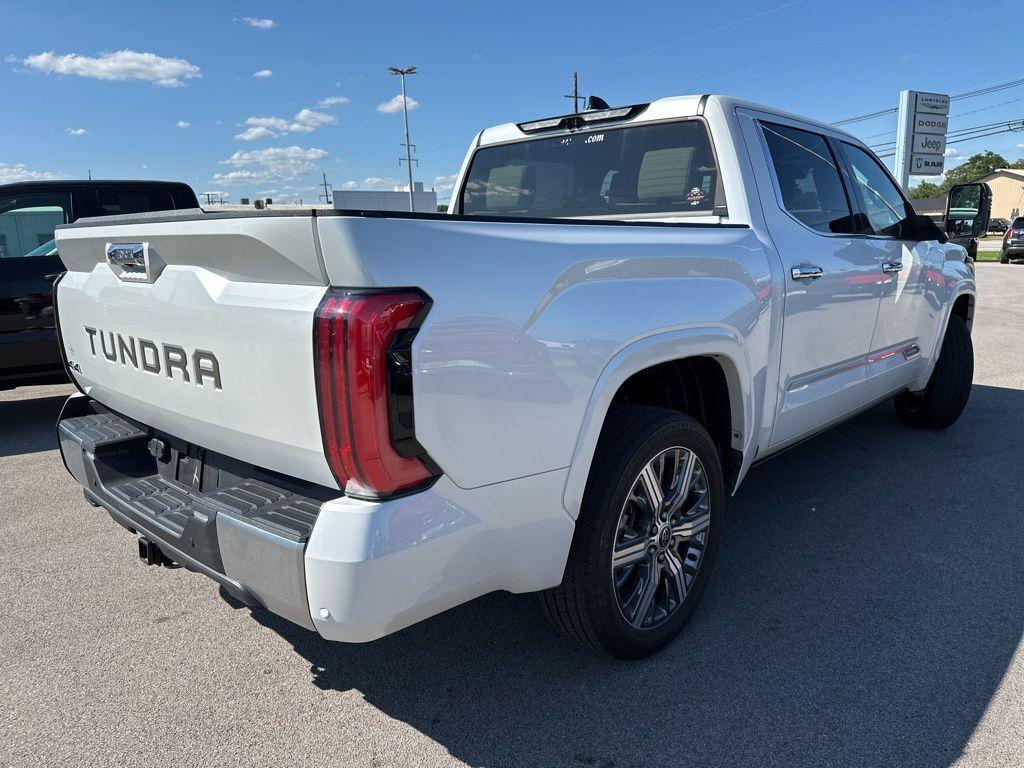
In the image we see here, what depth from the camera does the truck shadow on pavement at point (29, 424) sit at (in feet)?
17.7

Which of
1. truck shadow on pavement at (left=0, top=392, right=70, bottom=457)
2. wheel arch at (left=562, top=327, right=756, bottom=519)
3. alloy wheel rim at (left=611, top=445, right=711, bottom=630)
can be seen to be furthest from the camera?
truck shadow on pavement at (left=0, top=392, right=70, bottom=457)

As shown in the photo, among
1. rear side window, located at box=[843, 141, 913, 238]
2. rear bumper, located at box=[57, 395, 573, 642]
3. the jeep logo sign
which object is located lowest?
rear bumper, located at box=[57, 395, 573, 642]

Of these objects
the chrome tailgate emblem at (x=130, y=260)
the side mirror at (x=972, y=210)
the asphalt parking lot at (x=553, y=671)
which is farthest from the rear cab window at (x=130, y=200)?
the side mirror at (x=972, y=210)

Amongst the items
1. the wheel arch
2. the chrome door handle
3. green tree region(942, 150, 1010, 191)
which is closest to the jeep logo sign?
the chrome door handle

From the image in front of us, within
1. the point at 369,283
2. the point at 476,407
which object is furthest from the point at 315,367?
the point at 476,407

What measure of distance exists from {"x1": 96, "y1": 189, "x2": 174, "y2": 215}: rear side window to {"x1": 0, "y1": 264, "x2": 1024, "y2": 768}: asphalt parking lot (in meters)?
3.34

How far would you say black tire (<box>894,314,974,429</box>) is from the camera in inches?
201

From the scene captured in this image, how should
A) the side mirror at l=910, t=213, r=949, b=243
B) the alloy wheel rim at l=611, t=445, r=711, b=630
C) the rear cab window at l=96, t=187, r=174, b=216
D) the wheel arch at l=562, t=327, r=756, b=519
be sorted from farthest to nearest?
the rear cab window at l=96, t=187, r=174, b=216, the side mirror at l=910, t=213, r=949, b=243, the alloy wheel rim at l=611, t=445, r=711, b=630, the wheel arch at l=562, t=327, r=756, b=519

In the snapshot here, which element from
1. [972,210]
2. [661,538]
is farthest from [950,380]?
[661,538]

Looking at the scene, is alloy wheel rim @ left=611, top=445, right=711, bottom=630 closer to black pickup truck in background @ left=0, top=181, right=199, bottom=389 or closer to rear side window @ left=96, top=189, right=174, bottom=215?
rear side window @ left=96, top=189, right=174, bottom=215

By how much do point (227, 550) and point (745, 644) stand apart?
1845mm

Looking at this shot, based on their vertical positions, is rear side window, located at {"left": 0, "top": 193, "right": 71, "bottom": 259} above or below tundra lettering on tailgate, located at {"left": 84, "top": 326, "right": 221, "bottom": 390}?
above

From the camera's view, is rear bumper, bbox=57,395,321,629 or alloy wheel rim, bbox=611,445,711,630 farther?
alloy wheel rim, bbox=611,445,711,630

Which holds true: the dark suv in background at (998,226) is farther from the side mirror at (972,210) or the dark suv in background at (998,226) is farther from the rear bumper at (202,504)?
the rear bumper at (202,504)
